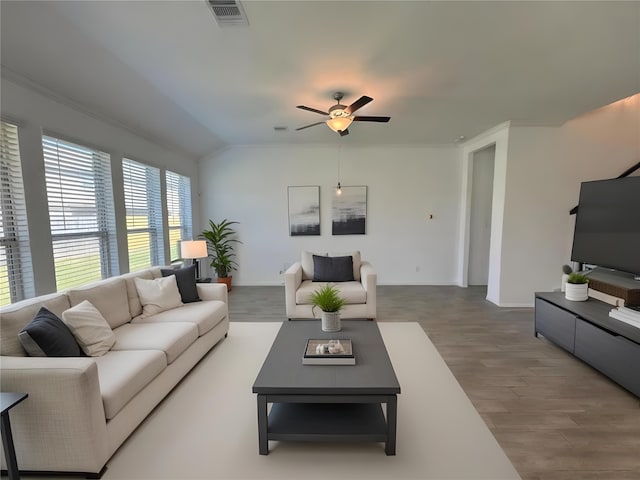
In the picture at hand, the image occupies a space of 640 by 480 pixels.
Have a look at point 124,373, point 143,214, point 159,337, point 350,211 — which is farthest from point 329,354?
point 350,211

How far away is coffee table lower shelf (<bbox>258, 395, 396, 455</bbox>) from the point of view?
164cm

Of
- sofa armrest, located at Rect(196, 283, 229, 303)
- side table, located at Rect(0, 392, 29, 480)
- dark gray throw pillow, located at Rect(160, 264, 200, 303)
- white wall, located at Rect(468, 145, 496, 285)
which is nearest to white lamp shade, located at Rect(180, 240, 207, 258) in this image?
dark gray throw pillow, located at Rect(160, 264, 200, 303)

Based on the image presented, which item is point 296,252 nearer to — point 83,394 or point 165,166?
point 165,166

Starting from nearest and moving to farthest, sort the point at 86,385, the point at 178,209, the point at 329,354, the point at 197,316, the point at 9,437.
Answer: the point at 9,437, the point at 86,385, the point at 329,354, the point at 197,316, the point at 178,209

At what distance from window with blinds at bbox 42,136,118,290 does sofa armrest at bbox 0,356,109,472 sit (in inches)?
59.7

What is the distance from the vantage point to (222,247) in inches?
221

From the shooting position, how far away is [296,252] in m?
5.85

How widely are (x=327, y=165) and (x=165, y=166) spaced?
286 centimetres

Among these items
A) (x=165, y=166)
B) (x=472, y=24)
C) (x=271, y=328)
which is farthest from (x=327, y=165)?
(x=472, y=24)

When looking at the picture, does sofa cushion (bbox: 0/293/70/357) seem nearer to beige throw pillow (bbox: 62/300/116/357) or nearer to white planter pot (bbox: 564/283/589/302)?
beige throw pillow (bbox: 62/300/116/357)

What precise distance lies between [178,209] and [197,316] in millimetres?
2993

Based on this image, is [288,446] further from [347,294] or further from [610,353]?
[610,353]

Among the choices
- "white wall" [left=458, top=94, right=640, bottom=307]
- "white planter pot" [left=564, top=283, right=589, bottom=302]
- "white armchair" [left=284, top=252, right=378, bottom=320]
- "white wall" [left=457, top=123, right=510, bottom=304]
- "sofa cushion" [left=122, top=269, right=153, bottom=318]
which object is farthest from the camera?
"white wall" [left=457, top=123, right=510, bottom=304]

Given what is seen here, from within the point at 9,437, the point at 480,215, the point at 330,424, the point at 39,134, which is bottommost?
the point at 330,424
